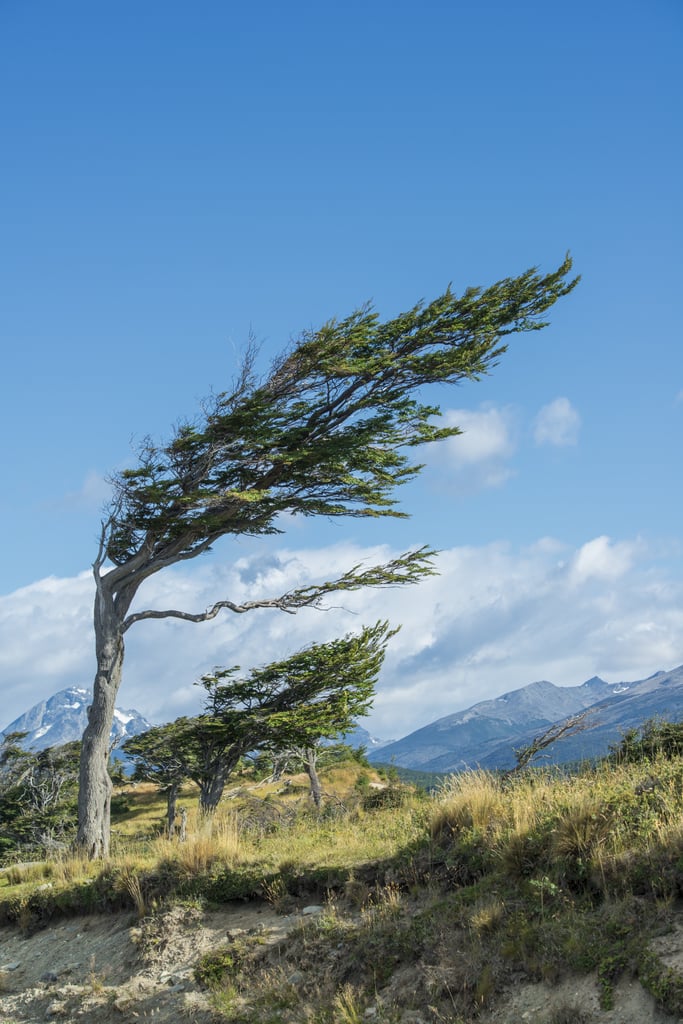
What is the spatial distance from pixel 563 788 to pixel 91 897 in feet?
24.6

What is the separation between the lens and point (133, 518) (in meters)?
18.2

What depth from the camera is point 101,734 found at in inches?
697

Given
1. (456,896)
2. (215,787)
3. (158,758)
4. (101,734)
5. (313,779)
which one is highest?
(101,734)

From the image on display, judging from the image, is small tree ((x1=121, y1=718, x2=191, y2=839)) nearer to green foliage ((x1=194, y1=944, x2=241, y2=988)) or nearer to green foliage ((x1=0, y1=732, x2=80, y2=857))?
green foliage ((x1=0, y1=732, x2=80, y2=857))

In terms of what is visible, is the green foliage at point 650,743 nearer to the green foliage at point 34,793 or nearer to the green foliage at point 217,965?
the green foliage at point 217,965

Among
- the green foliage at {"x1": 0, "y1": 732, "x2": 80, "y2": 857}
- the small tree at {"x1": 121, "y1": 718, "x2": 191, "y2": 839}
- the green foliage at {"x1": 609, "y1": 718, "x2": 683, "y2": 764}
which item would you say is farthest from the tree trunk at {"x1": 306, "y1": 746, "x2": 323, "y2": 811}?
the green foliage at {"x1": 609, "y1": 718, "x2": 683, "y2": 764}

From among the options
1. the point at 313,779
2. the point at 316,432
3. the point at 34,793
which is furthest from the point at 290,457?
the point at 34,793

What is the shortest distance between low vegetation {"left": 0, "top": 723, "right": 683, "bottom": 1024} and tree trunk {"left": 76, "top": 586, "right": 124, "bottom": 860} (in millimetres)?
5504

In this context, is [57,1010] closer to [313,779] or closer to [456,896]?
[456,896]

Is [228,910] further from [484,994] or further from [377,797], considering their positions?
[377,797]

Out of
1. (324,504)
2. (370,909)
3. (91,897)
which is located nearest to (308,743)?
(324,504)

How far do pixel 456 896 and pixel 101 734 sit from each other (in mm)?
11301

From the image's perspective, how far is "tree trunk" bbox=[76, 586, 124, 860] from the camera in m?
17.1

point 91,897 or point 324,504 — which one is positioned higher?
point 324,504
